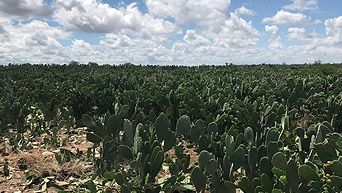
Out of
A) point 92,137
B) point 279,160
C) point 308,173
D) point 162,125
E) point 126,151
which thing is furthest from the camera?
point 92,137

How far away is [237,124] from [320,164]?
1.85 metres

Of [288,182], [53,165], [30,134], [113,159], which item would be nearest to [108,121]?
[113,159]

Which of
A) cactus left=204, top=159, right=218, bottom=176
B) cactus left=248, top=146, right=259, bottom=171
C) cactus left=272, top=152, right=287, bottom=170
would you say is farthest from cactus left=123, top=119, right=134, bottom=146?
cactus left=272, top=152, right=287, bottom=170

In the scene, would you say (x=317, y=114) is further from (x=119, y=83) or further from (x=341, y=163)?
(x=119, y=83)

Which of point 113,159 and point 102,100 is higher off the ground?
point 102,100

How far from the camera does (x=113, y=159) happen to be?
304 centimetres

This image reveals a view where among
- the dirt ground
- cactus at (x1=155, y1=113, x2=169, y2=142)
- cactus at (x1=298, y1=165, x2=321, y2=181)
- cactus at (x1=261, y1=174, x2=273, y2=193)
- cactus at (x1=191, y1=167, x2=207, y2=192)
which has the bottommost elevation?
the dirt ground

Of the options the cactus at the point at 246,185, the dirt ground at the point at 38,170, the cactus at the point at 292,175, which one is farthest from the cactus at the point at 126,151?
the cactus at the point at 292,175

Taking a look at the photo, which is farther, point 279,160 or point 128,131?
point 128,131

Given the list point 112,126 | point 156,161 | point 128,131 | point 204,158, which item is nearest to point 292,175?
point 204,158

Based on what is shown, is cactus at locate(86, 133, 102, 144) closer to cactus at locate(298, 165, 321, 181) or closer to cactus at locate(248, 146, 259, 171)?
cactus at locate(248, 146, 259, 171)

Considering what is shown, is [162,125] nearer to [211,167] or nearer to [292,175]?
[211,167]

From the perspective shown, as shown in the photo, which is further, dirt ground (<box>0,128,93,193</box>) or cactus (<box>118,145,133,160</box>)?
dirt ground (<box>0,128,93,193</box>)

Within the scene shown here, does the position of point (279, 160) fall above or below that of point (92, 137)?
above
